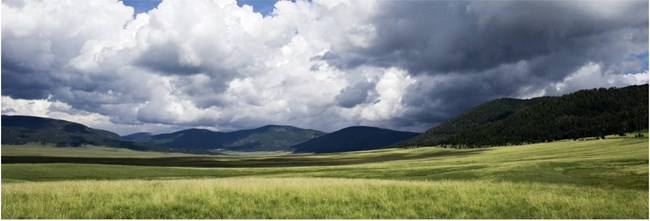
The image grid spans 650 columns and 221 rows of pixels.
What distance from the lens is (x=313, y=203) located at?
22250mm

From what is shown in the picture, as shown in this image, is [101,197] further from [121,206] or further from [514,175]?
[514,175]

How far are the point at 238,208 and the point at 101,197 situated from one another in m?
7.03

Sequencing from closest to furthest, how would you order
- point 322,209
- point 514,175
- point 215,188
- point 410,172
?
point 322,209 → point 215,188 → point 514,175 → point 410,172

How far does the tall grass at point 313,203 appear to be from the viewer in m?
19.7

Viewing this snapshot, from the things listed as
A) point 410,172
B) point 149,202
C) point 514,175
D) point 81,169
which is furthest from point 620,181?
point 81,169

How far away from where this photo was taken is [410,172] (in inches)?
2751

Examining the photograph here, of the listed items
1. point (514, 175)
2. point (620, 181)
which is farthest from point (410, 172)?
point (620, 181)

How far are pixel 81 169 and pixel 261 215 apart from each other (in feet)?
240

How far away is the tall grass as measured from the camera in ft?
64.5

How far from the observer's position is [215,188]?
1012 inches

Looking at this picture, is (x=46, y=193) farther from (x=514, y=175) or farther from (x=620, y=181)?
(x=620, y=181)

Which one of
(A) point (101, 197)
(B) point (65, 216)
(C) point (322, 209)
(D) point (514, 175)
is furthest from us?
(D) point (514, 175)

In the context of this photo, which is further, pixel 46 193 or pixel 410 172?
pixel 410 172

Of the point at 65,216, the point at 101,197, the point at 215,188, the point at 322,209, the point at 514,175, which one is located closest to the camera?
the point at 65,216
